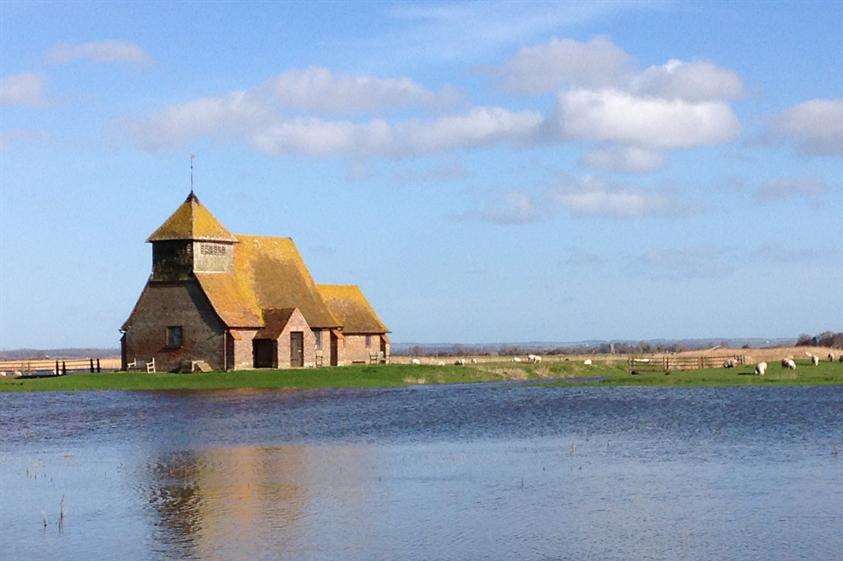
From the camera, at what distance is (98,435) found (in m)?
46.4

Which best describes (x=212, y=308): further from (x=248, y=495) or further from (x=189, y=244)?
(x=248, y=495)

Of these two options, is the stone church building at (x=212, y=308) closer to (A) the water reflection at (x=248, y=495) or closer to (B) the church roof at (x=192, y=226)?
(B) the church roof at (x=192, y=226)

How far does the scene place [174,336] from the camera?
80938 mm

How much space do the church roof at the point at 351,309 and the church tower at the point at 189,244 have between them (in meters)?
13.9

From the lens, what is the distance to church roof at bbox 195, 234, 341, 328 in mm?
81000

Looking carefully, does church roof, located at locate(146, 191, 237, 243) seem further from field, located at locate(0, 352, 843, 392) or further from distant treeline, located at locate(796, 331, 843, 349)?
distant treeline, located at locate(796, 331, 843, 349)

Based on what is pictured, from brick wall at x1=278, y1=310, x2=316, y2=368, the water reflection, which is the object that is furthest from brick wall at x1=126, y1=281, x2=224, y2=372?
the water reflection

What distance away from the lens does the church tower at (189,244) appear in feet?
265

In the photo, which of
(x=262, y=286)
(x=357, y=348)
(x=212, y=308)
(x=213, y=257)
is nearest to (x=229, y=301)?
(x=212, y=308)

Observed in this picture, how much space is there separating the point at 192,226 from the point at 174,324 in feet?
22.4

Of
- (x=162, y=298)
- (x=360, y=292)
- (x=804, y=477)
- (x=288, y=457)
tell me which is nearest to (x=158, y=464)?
(x=288, y=457)

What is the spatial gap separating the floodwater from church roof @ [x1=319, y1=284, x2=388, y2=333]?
125 feet

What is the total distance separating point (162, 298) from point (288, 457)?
4503 centimetres

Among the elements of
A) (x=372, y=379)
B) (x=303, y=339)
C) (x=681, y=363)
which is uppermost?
(x=303, y=339)
